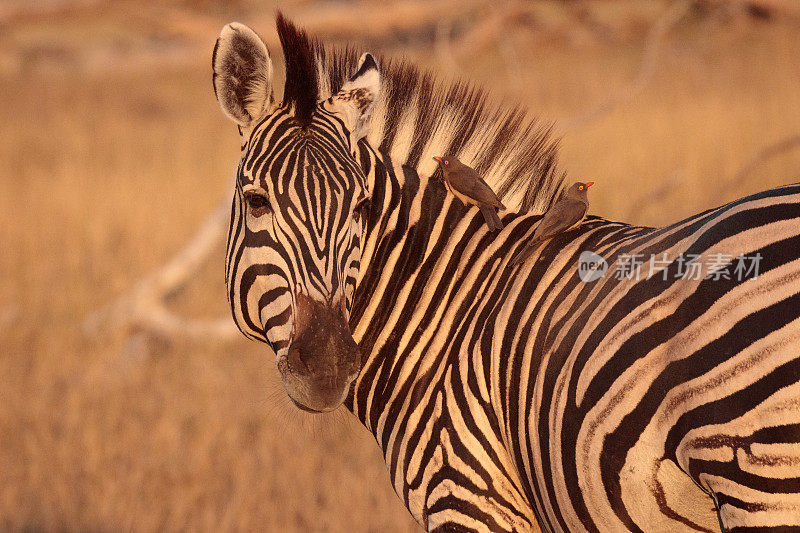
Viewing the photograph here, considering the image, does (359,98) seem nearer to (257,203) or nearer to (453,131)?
(453,131)

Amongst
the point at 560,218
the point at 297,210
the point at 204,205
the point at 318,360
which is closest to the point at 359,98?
the point at 297,210

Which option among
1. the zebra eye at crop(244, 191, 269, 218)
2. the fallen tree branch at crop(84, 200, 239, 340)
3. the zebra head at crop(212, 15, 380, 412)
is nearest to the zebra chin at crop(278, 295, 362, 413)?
the zebra head at crop(212, 15, 380, 412)

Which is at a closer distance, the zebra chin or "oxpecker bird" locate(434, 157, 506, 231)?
the zebra chin

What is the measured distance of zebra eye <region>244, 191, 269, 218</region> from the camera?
9.43 feet

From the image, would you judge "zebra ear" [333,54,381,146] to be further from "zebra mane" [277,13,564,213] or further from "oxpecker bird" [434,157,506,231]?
"oxpecker bird" [434,157,506,231]

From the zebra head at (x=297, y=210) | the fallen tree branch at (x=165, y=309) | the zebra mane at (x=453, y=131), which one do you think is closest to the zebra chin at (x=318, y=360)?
the zebra head at (x=297, y=210)

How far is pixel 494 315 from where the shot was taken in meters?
2.94

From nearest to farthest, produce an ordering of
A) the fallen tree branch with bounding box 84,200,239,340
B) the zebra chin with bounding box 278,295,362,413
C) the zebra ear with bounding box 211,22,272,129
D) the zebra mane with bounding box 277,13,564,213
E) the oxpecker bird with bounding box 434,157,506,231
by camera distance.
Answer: the zebra chin with bounding box 278,295,362,413
the zebra ear with bounding box 211,22,272,129
the oxpecker bird with bounding box 434,157,506,231
the zebra mane with bounding box 277,13,564,213
the fallen tree branch with bounding box 84,200,239,340

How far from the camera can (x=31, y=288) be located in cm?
1159

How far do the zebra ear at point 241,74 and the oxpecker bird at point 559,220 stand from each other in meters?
1.08

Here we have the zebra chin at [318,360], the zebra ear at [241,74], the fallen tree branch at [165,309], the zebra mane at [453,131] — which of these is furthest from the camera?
the fallen tree branch at [165,309]

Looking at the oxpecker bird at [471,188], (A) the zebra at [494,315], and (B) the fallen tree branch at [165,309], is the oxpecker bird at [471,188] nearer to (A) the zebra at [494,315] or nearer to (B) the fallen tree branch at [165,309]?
(A) the zebra at [494,315]

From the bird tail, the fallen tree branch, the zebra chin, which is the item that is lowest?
the fallen tree branch

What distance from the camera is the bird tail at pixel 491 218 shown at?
313cm
